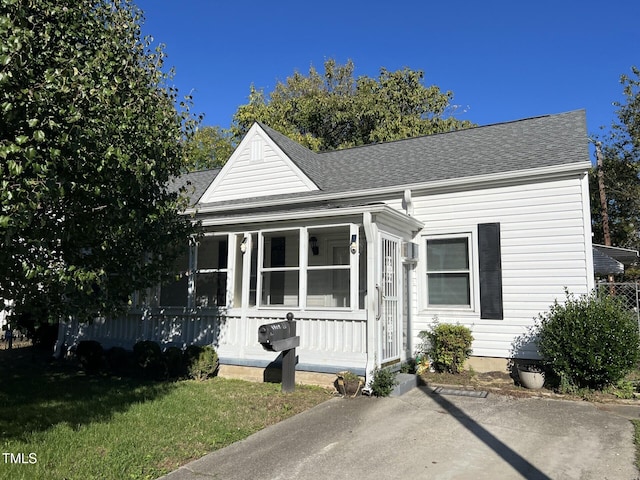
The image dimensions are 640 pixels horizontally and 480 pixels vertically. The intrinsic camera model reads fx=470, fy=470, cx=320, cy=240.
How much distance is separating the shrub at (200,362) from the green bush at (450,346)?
166 inches

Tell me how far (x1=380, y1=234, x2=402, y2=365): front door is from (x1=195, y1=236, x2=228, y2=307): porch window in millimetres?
4990

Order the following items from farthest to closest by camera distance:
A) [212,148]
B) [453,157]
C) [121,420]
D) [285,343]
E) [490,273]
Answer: [212,148] < [453,157] < [490,273] < [285,343] < [121,420]

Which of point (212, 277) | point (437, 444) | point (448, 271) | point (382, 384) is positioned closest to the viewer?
point (437, 444)

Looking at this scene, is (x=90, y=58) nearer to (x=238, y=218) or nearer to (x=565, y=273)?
(x=238, y=218)

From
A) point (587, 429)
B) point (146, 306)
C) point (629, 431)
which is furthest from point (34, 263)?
point (629, 431)

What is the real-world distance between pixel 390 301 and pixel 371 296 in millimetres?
808

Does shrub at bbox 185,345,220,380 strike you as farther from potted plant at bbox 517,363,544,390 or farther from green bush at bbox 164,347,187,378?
potted plant at bbox 517,363,544,390

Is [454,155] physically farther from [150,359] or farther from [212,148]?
[212,148]

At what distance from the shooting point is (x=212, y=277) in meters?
12.5

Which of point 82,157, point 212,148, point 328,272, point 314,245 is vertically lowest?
point 328,272

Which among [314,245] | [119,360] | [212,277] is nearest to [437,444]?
[314,245]

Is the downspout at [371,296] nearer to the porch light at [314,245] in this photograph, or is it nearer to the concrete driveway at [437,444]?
the concrete driveway at [437,444]

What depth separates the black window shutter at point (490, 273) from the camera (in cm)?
879

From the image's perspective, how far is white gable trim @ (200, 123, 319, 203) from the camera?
1168 centimetres
